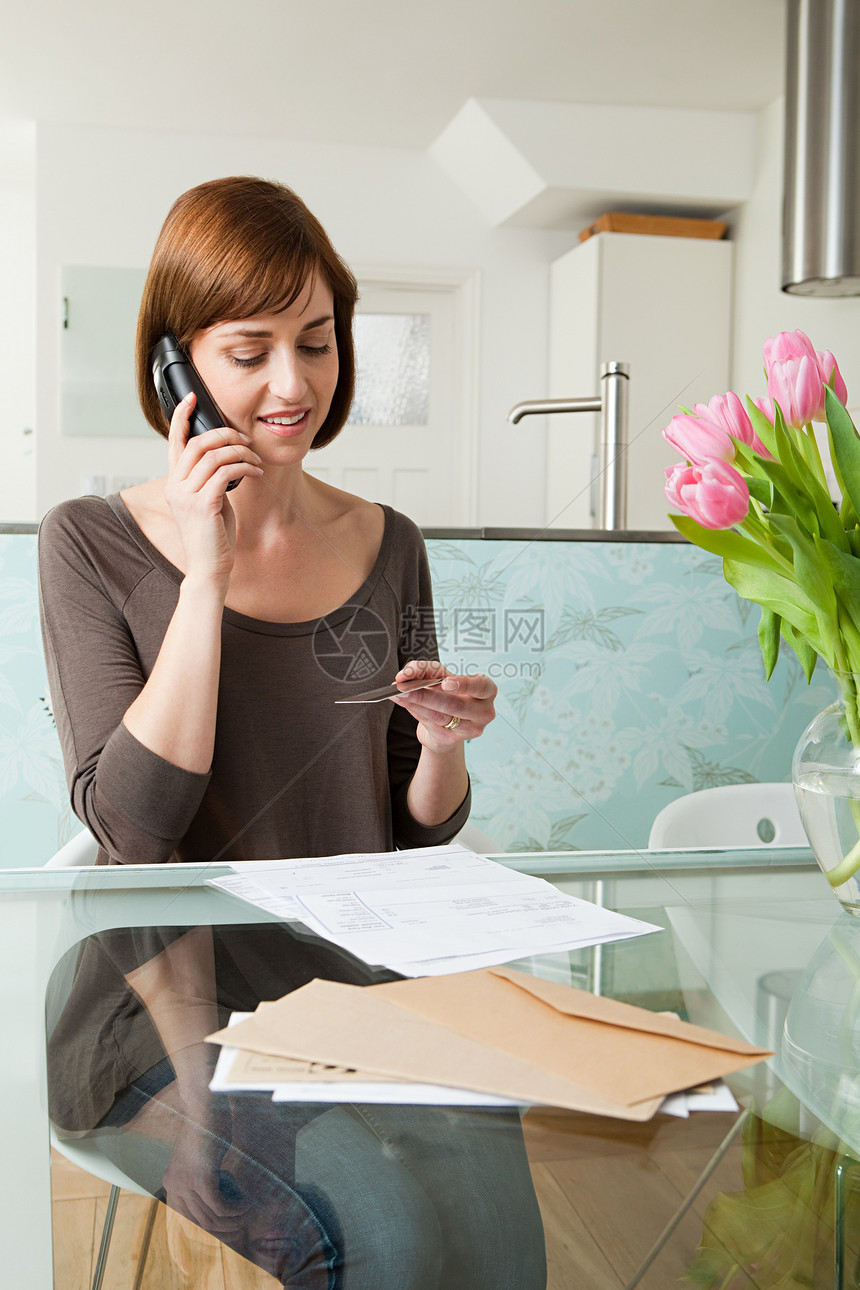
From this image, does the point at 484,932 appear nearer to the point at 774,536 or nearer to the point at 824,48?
the point at 774,536

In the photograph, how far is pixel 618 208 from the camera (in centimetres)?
355

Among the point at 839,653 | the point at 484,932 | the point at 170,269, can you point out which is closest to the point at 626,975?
the point at 484,932

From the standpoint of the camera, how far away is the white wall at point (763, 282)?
10.3 ft

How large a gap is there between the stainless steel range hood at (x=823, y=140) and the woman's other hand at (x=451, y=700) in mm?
2097

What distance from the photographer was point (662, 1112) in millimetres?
367

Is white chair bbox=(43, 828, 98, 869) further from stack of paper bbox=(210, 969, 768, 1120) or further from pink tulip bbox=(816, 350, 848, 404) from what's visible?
pink tulip bbox=(816, 350, 848, 404)

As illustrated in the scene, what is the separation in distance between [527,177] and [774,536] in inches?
125

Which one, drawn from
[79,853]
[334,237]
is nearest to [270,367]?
[79,853]

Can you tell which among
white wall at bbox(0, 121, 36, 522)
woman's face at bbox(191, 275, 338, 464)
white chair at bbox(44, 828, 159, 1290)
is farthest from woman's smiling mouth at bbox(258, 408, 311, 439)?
white wall at bbox(0, 121, 36, 522)

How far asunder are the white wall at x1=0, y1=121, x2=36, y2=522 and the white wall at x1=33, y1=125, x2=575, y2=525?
702 mm

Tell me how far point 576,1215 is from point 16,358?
452 centimetres

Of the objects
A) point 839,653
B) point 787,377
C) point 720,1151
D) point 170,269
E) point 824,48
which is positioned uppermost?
point 824,48

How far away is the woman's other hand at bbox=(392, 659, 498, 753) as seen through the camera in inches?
31.0

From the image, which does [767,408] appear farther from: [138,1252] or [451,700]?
[138,1252]
